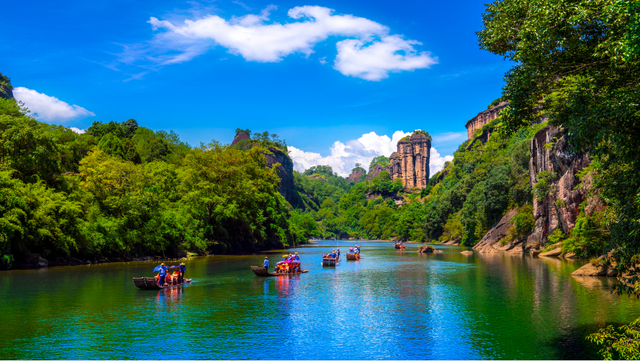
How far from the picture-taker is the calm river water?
A: 13602 mm

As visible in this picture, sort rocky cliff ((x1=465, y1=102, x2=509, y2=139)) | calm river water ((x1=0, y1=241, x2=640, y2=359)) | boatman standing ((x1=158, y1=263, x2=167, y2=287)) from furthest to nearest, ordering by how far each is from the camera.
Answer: rocky cliff ((x1=465, y1=102, x2=509, y2=139))
boatman standing ((x1=158, y1=263, x2=167, y2=287))
calm river water ((x1=0, y1=241, x2=640, y2=359))

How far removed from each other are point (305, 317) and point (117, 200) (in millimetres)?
32742

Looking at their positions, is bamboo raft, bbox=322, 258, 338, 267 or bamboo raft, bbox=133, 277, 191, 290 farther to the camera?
bamboo raft, bbox=322, 258, 338, 267

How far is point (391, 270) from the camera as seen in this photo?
126 ft

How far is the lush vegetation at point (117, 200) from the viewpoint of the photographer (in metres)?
34.7

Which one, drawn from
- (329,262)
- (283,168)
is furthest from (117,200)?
(283,168)

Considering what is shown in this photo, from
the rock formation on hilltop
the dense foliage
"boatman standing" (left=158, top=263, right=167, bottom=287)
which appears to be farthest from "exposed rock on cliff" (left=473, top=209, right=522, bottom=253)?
the rock formation on hilltop

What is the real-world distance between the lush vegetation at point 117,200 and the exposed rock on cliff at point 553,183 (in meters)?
36.7

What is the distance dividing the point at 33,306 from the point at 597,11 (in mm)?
23450

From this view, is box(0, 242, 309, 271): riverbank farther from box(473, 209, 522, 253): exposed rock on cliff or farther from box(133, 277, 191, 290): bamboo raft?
box(473, 209, 522, 253): exposed rock on cliff

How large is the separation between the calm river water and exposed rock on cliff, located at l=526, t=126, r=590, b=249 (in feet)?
53.2

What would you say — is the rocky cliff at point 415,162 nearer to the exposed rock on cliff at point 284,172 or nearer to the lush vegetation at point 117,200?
the exposed rock on cliff at point 284,172

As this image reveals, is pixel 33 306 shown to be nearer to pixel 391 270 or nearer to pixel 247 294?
pixel 247 294

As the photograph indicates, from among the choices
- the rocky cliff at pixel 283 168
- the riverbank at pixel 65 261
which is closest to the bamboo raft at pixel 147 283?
the riverbank at pixel 65 261
